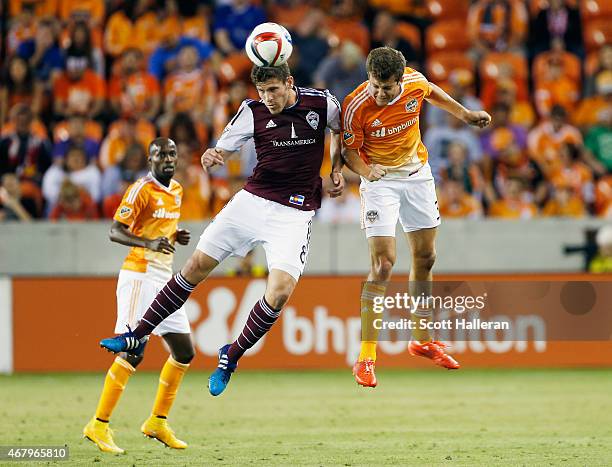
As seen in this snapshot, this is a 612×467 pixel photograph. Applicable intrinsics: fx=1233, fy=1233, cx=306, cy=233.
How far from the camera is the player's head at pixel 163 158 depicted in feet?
34.7

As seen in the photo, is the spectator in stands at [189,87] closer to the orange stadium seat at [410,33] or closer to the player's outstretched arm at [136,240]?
the orange stadium seat at [410,33]

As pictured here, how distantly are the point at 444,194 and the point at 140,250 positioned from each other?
7.26 metres

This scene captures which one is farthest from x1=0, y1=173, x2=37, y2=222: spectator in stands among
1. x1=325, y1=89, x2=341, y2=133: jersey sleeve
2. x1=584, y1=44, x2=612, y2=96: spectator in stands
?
x1=584, y1=44, x2=612, y2=96: spectator in stands

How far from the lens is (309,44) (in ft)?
62.6

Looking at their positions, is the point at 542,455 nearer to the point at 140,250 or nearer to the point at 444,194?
the point at 140,250

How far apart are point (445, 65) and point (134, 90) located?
495 cm

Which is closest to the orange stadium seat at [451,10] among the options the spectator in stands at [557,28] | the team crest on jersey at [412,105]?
the spectator in stands at [557,28]

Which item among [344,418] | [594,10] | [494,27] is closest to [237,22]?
[494,27]

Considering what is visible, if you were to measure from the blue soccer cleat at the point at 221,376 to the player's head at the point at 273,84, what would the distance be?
6.25ft

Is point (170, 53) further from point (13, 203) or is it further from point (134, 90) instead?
point (13, 203)


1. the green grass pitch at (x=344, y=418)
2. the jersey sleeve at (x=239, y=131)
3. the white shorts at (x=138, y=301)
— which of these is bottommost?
the green grass pitch at (x=344, y=418)

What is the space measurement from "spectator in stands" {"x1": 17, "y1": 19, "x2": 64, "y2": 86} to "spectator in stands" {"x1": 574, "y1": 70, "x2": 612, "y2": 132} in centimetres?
806

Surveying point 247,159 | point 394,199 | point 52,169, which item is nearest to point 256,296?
point 247,159

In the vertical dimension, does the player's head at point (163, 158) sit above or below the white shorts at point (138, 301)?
above
